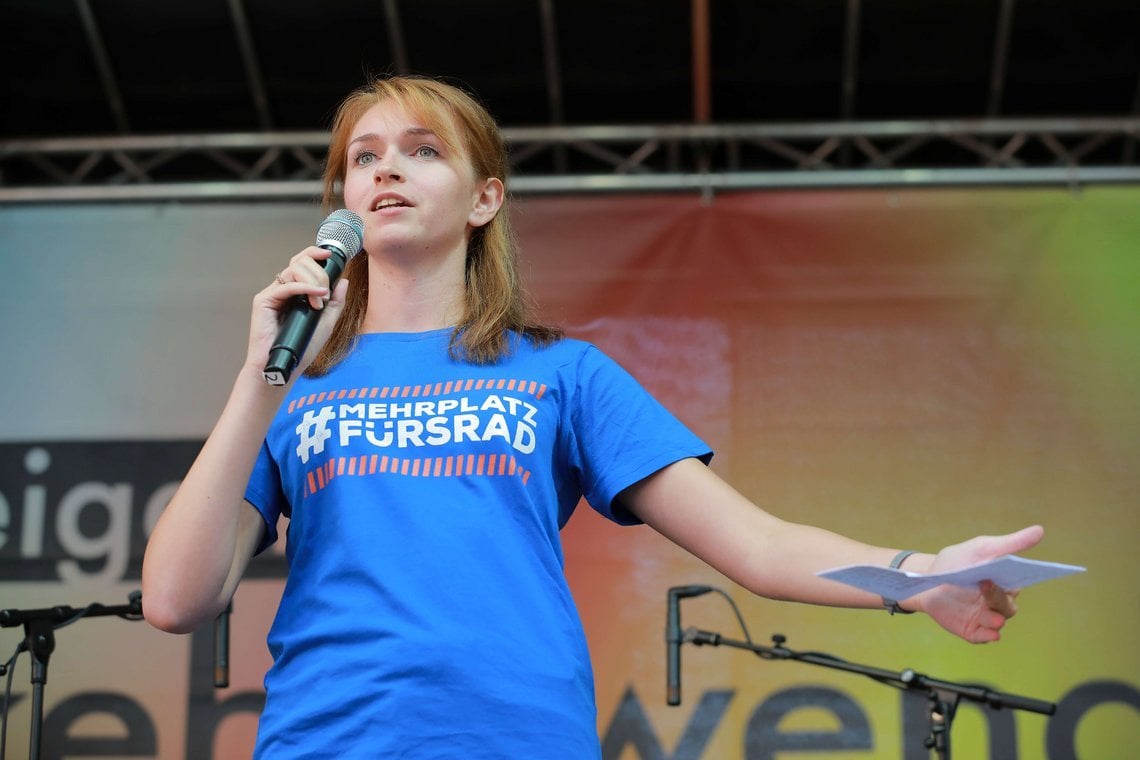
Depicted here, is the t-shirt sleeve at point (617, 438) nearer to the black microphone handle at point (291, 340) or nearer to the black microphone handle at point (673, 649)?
the black microphone handle at point (291, 340)

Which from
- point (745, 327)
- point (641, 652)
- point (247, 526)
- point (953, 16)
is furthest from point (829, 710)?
point (247, 526)

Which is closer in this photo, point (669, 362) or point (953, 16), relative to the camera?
point (669, 362)

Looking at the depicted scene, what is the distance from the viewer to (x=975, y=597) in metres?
1.11

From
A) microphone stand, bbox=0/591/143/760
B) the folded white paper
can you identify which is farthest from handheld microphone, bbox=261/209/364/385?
microphone stand, bbox=0/591/143/760

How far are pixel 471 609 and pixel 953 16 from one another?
12.2ft

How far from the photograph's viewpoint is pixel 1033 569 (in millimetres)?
1033

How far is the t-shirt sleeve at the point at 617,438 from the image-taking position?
4.66ft

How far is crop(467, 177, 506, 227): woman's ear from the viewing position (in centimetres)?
171

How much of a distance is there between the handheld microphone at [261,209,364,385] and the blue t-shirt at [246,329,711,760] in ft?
0.50

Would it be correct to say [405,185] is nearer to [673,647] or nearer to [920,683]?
[920,683]

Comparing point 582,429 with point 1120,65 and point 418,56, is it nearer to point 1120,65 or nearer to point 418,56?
point 418,56

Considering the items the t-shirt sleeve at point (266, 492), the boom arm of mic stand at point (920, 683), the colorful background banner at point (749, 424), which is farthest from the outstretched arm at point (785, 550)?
the colorful background banner at point (749, 424)

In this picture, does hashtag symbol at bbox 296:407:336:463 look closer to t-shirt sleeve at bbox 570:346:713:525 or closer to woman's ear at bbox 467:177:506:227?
t-shirt sleeve at bbox 570:346:713:525

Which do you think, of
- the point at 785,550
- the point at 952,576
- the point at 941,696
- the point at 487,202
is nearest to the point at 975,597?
the point at 952,576
